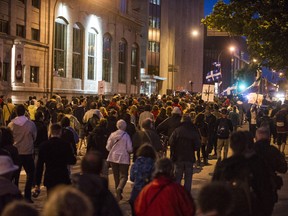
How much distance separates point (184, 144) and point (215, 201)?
25.8ft

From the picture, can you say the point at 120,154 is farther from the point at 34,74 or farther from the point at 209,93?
the point at 34,74

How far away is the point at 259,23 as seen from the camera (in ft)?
75.0

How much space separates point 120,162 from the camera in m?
11.9

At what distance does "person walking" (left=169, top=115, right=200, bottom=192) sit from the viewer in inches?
481

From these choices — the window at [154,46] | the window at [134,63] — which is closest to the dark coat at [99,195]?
the window at [134,63]

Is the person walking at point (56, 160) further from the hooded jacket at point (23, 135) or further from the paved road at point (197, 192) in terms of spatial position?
the hooded jacket at point (23, 135)

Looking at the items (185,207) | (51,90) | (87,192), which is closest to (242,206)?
(185,207)

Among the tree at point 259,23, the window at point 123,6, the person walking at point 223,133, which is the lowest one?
the person walking at point 223,133

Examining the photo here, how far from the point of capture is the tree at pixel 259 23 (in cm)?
2191

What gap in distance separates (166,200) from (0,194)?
1.61 m

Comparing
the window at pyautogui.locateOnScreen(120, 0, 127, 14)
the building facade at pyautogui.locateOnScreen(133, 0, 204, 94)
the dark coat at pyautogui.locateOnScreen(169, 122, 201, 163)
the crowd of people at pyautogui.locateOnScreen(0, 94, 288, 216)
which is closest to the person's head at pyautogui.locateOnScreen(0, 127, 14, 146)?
the crowd of people at pyautogui.locateOnScreen(0, 94, 288, 216)

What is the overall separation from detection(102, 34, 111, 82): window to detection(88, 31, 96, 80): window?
2261mm

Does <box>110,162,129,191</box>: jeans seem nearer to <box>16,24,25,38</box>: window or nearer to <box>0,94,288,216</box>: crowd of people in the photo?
<box>0,94,288,216</box>: crowd of people

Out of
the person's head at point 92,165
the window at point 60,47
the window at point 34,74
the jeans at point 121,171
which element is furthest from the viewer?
the window at point 60,47
